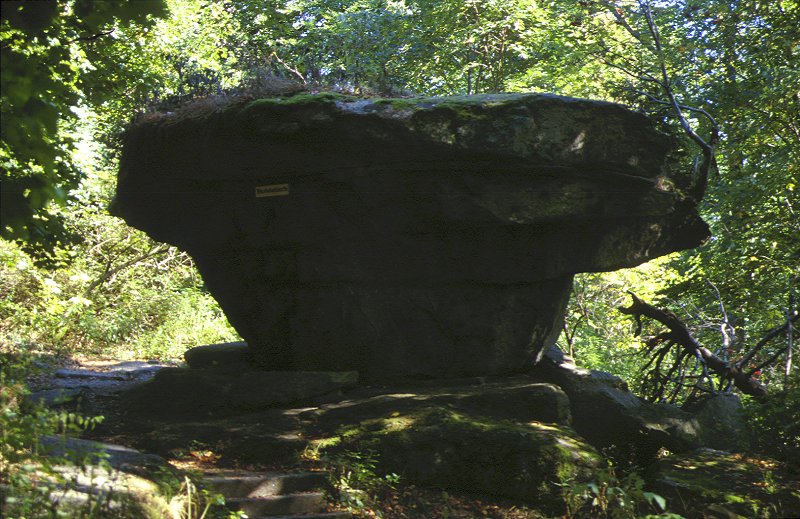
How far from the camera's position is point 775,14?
31.8 feet

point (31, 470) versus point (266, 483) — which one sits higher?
point (31, 470)

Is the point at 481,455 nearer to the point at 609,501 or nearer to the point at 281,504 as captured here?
the point at 609,501

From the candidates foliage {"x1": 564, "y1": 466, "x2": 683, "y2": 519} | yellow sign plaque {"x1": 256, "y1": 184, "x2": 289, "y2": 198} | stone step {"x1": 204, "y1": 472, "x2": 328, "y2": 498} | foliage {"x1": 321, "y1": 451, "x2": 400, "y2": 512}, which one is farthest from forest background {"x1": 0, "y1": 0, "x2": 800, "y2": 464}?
foliage {"x1": 321, "y1": 451, "x2": 400, "y2": 512}

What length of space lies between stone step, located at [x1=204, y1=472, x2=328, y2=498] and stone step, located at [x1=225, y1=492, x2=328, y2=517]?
0.15 meters

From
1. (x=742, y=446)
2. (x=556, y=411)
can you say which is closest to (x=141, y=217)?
(x=556, y=411)

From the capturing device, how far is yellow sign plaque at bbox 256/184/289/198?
26.8 feet

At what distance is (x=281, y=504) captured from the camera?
5.94 meters

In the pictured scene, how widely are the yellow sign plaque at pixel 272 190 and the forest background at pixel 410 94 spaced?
1130 millimetres

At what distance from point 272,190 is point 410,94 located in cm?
214

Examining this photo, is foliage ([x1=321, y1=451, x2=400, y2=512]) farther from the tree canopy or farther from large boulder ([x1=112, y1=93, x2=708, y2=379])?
the tree canopy

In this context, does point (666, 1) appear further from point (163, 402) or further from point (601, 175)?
point (163, 402)

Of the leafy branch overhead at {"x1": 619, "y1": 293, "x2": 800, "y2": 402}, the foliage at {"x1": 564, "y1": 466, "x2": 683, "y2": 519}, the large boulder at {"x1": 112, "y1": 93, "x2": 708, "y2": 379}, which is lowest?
the foliage at {"x1": 564, "y1": 466, "x2": 683, "y2": 519}

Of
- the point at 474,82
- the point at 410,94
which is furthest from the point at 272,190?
the point at 474,82

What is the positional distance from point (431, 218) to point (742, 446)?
4290 mm
